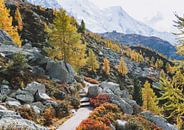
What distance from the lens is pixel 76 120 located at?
32.9m

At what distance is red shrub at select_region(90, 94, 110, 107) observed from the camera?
41.2m

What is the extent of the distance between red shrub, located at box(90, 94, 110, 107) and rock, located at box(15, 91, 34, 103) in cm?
1023

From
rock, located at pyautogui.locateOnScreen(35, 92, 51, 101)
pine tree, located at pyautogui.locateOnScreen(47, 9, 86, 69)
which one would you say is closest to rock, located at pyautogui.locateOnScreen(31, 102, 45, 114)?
rock, located at pyautogui.locateOnScreen(35, 92, 51, 101)

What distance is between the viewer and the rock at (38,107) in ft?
100

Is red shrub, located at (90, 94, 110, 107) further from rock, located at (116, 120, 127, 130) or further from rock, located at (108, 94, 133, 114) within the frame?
rock, located at (116, 120, 127, 130)

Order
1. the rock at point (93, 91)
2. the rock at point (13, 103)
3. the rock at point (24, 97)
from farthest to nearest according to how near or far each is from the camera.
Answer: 1. the rock at point (93, 91)
2. the rock at point (24, 97)
3. the rock at point (13, 103)

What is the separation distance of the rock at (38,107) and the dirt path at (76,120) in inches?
92.5

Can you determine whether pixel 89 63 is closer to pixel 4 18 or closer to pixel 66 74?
pixel 4 18

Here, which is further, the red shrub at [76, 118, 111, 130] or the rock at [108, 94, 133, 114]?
the rock at [108, 94, 133, 114]

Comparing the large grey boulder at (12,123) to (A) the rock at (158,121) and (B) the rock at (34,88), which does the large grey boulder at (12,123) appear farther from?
(A) the rock at (158,121)

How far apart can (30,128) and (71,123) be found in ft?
42.6

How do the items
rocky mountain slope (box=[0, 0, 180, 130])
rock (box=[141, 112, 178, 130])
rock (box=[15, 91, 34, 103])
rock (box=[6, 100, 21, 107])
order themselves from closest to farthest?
rocky mountain slope (box=[0, 0, 180, 130]) < rock (box=[6, 100, 21, 107]) < rock (box=[15, 91, 34, 103]) < rock (box=[141, 112, 178, 130])

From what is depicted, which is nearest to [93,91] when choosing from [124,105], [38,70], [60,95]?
[124,105]

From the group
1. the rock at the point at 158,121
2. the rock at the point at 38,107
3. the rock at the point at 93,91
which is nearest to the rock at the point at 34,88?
the rock at the point at 38,107
